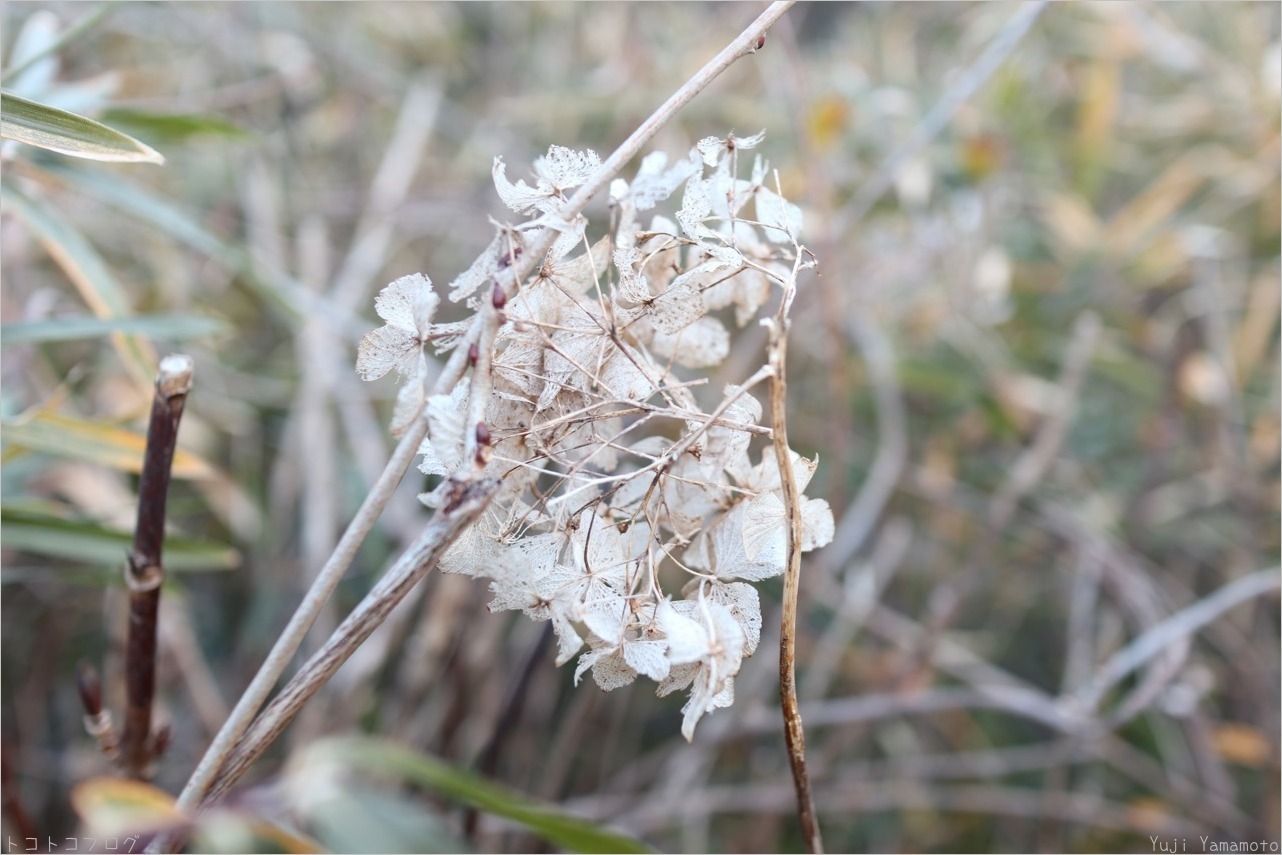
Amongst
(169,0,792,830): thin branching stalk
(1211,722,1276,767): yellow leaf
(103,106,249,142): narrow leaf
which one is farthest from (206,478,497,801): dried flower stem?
(1211,722,1276,767): yellow leaf

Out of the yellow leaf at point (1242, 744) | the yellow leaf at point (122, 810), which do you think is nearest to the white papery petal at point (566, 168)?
the yellow leaf at point (122, 810)

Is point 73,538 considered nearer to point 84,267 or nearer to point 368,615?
point 84,267

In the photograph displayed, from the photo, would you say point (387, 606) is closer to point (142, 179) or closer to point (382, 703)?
point (382, 703)

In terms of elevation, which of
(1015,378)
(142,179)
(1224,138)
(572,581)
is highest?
(1224,138)

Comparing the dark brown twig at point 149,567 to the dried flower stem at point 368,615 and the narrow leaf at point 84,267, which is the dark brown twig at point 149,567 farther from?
the narrow leaf at point 84,267

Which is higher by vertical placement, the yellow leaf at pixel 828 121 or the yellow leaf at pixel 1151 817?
the yellow leaf at pixel 828 121

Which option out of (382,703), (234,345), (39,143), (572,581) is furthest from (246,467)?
(572,581)
